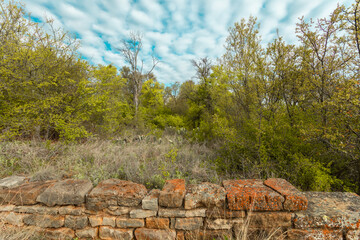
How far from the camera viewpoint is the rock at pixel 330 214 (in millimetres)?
1807

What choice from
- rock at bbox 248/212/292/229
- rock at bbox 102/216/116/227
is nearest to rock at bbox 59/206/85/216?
rock at bbox 102/216/116/227

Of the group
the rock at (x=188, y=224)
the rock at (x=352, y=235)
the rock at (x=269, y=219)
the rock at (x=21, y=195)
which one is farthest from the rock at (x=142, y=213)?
the rock at (x=352, y=235)

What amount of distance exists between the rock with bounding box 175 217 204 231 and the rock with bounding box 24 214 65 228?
1.61 meters

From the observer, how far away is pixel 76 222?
217cm

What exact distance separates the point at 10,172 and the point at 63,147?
160 centimetres

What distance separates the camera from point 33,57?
5398 millimetres

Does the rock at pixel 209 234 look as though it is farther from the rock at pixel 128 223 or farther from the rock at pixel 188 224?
the rock at pixel 128 223

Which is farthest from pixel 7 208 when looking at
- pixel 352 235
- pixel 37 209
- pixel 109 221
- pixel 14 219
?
pixel 352 235

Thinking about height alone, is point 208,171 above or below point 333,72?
below

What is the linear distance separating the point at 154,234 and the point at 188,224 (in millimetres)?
466

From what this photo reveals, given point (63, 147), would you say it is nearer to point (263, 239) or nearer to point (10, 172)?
point (10, 172)

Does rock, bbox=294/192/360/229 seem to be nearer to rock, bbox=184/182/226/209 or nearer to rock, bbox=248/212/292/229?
rock, bbox=248/212/292/229

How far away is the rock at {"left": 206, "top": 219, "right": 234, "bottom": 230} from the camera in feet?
6.56

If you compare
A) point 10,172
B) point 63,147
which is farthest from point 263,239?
point 63,147
